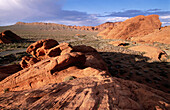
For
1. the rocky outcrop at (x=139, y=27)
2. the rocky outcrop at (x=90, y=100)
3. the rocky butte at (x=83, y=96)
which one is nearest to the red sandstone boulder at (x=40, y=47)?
the rocky butte at (x=83, y=96)

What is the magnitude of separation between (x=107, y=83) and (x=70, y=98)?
238cm

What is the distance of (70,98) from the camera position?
159 inches

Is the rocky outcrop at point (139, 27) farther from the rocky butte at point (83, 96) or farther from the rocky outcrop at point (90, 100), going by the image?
the rocky outcrop at point (90, 100)

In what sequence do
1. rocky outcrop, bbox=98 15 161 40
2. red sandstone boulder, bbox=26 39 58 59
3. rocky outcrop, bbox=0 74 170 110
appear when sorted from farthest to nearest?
rocky outcrop, bbox=98 15 161 40
red sandstone boulder, bbox=26 39 58 59
rocky outcrop, bbox=0 74 170 110

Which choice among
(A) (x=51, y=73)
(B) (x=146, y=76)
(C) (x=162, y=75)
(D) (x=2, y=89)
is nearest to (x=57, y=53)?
(A) (x=51, y=73)

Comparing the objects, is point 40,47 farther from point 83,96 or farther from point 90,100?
point 90,100

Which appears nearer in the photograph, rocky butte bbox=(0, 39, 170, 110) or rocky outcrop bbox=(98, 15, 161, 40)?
rocky butte bbox=(0, 39, 170, 110)

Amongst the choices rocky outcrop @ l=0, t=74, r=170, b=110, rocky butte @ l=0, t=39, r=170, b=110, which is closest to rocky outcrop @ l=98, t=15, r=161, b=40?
rocky butte @ l=0, t=39, r=170, b=110

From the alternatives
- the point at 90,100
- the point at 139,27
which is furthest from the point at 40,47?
the point at 139,27

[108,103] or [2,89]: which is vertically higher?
[108,103]

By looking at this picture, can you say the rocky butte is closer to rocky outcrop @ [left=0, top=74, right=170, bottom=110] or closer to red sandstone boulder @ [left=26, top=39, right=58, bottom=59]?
rocky outcrop @ [left=0, top=74, right=170, bottom=110]

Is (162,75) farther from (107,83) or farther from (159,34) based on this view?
(159,34)

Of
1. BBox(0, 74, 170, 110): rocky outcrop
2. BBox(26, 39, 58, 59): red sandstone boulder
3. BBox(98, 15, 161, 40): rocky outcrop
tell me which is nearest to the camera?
BBox(0, 74, 170, 110): rocky outcrop

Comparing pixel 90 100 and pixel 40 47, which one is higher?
pixel 40 47
